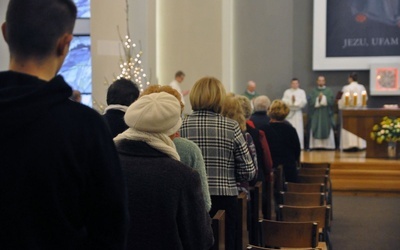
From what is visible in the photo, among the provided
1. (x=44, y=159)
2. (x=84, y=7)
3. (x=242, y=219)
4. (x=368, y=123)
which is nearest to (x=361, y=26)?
(x=368, y=123)

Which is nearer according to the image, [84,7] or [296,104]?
[84,7]

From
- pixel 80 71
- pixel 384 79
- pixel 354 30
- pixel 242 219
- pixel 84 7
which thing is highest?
pixel 84 7

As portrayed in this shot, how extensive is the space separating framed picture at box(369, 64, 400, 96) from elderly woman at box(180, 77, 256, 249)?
11176 mm

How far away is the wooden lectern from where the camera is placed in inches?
449

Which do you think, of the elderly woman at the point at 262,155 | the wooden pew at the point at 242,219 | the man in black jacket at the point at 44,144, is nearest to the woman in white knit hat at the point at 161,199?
the man in black jacket at the point at 44,144

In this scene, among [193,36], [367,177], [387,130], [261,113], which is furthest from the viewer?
[193,36]

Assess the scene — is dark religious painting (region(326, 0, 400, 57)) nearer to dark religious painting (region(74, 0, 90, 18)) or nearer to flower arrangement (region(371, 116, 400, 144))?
flower arrangement (region(371, 116, 400, 144))

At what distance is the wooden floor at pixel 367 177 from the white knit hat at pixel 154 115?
7.81 metres

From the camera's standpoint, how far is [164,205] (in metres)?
2.60

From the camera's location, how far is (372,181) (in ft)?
33.7

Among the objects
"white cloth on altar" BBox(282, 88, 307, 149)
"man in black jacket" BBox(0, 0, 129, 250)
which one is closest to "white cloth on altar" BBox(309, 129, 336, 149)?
"white cloth on altar" BBox(282, 88, 307, 149)

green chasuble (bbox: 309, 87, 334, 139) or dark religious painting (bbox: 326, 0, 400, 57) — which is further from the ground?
dark religious painting (bbox: 326, 0, 400, 57)

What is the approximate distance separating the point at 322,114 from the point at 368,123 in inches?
135

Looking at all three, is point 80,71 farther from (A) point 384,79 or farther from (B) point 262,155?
(B) point 262,155
